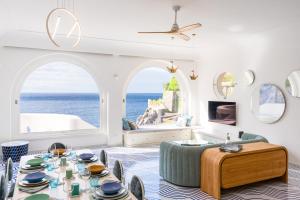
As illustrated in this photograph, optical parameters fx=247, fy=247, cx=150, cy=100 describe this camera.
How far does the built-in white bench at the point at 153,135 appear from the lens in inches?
279

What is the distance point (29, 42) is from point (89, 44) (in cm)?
146

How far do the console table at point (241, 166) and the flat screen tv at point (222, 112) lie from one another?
253 centimetres

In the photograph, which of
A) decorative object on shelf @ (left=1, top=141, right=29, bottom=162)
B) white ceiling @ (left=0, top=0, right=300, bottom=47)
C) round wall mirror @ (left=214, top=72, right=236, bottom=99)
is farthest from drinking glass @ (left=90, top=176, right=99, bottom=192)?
round wall mirror @ (left=214, top=72, right=236, bottom=99)

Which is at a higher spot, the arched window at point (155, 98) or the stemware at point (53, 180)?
the arched window at point (155, 98)

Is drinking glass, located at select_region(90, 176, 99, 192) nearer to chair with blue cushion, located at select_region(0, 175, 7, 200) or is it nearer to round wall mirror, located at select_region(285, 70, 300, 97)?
chair with blue cushion, located at select_region(0, 175, 7, 200)

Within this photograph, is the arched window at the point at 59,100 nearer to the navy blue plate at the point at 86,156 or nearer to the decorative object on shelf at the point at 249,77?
the navy blue plate at the point at 86,156

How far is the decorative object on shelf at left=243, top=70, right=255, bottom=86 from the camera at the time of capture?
6.24 metres

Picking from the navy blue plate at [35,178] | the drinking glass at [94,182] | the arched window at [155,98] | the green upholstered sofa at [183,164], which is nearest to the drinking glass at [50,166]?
the navy blue plate at [35,178]

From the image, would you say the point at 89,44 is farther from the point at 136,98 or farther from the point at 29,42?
the point at 136,98

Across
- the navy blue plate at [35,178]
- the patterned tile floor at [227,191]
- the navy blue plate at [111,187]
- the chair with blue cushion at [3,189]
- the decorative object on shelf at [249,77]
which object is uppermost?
the decorative object on shelf at [249,77]

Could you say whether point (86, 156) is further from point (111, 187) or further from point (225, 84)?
point (225, 84)

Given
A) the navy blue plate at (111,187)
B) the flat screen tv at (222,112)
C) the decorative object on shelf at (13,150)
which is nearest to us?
the navy blue plate at (111,187)

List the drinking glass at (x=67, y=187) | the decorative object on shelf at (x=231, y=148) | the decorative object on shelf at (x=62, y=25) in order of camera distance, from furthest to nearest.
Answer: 1. the decorative object on shelf at (x=62, y=25)
2. the decorative object on shelf at (x=231, y=148)
3. the drinking glass at (x=67, y=187)

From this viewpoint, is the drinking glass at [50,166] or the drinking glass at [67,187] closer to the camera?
the drinking glass at [67,187]
